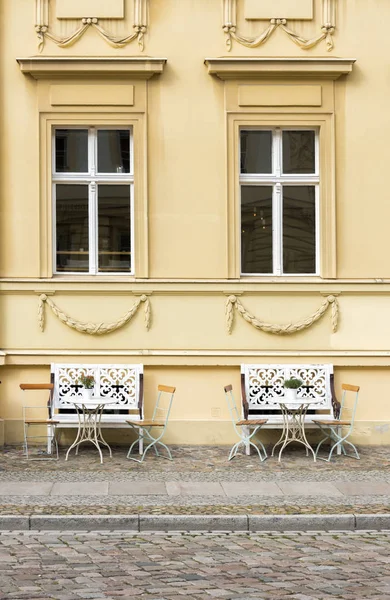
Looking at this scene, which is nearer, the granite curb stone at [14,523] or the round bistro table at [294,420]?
the granite curb stone at [14,523]

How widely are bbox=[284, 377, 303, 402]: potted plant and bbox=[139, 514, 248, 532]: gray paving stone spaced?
354 centimetres

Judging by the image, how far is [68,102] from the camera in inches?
513

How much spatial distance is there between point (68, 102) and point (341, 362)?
500 centimetres

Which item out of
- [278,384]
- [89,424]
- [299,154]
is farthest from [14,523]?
[299,154]

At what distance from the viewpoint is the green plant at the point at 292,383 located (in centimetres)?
1221

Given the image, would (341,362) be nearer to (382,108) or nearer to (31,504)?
(382,108)

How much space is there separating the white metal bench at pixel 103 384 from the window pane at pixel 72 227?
1381 mm

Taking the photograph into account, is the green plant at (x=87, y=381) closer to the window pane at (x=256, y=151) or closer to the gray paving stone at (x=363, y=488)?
the gray paving stone at (x=363, y=488)

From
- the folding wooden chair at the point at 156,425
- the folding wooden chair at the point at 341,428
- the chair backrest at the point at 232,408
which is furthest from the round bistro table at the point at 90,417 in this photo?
the folding wooden chair at the point at 341,428

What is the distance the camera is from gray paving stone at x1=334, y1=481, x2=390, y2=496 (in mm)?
10070

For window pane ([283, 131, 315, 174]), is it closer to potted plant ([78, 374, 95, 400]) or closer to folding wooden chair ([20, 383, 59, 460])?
potted plant ([78, 374, 95, 400])

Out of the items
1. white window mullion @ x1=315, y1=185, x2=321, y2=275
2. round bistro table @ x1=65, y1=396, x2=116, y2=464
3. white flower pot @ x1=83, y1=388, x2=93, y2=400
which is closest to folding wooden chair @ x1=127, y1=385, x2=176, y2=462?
round bistro table @ x1=65, y1=396, x2=116, y2=464

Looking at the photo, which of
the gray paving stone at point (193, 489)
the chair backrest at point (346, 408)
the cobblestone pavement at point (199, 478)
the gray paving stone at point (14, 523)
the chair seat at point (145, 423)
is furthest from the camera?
the chair backrest at point (346, 408)

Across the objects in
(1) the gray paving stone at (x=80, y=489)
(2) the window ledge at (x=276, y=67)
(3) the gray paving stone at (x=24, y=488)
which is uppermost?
(2) the window ledge at (x=276, y=67)
